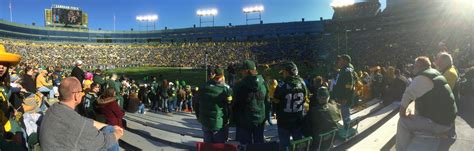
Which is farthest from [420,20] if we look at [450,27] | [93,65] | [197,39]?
[93,65]

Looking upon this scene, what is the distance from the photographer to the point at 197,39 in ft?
329

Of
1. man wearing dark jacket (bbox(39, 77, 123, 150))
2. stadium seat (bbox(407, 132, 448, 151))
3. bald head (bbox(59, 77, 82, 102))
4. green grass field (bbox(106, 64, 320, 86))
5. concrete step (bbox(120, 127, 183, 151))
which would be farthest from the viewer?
green grass field (bbox(106, 64, 320, 86))

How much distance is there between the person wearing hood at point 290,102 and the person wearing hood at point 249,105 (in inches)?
11.5

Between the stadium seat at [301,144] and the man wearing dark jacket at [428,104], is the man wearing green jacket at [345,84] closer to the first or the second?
the man wearing dark jacket at [428,104]

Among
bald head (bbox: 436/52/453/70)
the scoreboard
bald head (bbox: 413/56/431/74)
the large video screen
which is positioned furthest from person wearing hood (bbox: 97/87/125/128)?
the large video screen

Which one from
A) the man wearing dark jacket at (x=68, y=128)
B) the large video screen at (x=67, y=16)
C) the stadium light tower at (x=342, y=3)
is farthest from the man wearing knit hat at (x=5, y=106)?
the large video screen at (x=67, y=16)

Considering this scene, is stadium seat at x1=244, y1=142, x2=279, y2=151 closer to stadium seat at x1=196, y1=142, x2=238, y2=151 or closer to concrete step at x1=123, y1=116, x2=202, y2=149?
stadium seat at x1=196, y1=142, x2=238, y2=151

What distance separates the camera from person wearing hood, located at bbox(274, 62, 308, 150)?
574 cm

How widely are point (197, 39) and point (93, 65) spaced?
97.5 feet

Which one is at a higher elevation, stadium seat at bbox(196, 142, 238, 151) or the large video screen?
the large video screen

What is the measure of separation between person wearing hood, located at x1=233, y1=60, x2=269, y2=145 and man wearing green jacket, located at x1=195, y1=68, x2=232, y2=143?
7.0 inches

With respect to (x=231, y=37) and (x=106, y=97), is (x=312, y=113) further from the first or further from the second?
(x=231, y=37)

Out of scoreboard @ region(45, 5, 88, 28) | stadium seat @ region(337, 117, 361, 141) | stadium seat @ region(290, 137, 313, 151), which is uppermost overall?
scoreboard @ region(45, 5, 88, 28)

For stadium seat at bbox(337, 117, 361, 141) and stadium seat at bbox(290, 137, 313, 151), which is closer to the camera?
stadium seat at bbox(290, 137, 313, 151)
